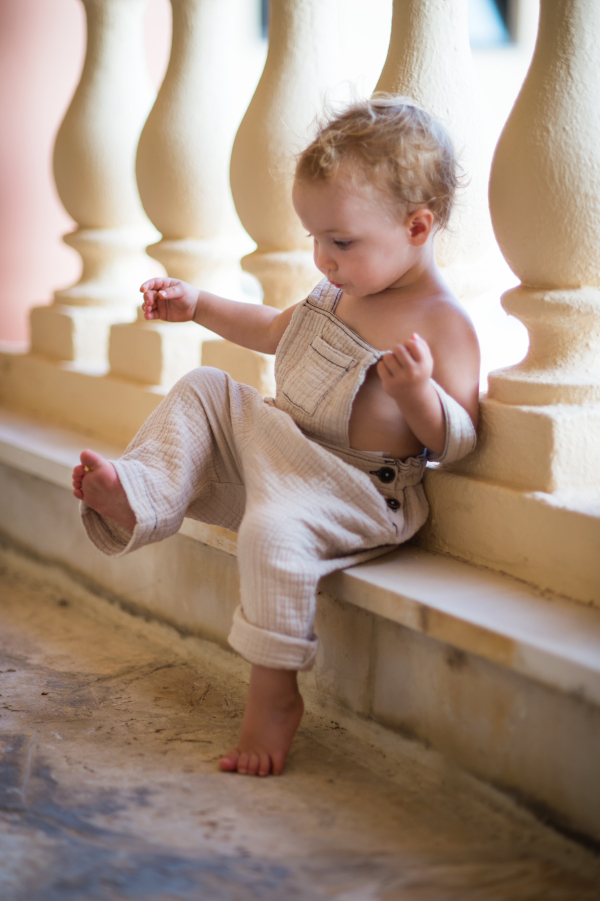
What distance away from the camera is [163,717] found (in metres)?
1.18

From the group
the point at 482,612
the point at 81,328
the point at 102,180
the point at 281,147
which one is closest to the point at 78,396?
the point at 81,328

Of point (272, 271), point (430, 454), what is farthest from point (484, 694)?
point (272, 271)

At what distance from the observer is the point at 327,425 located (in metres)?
1.15

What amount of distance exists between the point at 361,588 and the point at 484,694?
0.19m

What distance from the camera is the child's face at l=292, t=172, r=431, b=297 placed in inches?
41.7

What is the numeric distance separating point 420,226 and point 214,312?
0.39 metres

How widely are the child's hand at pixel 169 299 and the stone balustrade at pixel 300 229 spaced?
15cm

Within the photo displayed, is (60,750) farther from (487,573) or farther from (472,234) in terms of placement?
(472,234)

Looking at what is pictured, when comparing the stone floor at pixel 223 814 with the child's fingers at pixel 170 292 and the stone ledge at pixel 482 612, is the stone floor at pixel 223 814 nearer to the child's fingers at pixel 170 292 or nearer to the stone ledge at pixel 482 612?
→ the stone ledge at pixel 482 612

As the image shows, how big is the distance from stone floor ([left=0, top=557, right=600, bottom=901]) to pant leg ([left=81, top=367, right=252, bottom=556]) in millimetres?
246

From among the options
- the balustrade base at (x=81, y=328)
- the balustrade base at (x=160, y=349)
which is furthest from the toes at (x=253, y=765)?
the balustrade base at (x=81, y=328)

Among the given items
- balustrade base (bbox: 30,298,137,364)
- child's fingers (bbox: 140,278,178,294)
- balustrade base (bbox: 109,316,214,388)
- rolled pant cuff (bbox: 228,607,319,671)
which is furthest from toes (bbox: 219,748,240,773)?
balustrade base (bbox: 30,298,137,364)

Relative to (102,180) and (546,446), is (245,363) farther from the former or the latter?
(102,180)

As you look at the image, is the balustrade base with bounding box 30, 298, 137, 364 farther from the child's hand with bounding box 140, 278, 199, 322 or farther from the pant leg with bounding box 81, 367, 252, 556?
the pant leg with bounding box 81, 367, 252, 556
